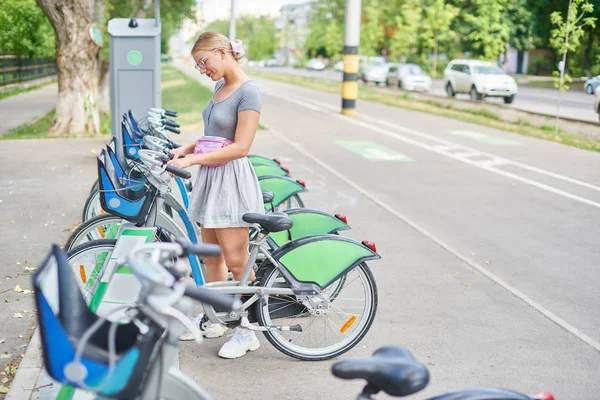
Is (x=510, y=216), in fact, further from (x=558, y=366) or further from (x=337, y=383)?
(x=337, y=383)

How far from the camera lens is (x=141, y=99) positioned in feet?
34.9

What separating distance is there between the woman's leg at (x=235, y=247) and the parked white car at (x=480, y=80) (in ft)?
81.3

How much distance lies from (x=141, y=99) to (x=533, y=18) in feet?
160

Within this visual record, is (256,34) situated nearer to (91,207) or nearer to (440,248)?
(440,248)

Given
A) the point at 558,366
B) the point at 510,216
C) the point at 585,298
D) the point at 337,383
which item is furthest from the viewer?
the point at 510,216

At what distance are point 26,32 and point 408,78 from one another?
18.5 m

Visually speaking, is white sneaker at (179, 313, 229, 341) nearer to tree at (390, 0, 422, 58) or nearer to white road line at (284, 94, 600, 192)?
white road line at (284, 94, 600, 192)

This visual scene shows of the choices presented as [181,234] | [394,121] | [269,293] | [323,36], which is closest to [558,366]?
[269,293]

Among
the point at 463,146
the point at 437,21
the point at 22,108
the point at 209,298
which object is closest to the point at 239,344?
the point at 209,298

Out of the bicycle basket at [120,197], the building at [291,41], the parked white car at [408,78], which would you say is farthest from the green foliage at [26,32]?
the building at [291,41]

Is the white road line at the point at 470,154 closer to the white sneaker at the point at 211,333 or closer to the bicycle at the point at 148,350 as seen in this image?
the white sneaker at the point at 211,333

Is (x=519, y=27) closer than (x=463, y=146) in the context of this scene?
No

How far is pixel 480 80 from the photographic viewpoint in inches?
1147

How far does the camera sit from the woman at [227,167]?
418cm
